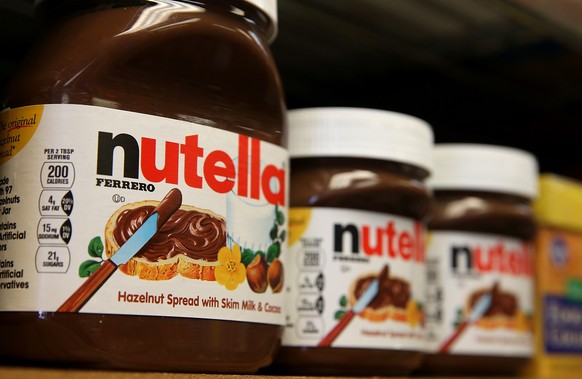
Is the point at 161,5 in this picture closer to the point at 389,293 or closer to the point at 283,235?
the point at 283,235

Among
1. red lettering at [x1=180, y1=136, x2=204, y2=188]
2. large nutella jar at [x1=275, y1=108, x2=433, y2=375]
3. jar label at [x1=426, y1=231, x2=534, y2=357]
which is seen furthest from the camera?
jar label at [x1=426, y1=231, x2=534, y2=357]

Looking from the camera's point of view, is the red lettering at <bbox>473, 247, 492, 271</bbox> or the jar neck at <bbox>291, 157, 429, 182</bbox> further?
the red lettering at <bbox>473, 247, 492, 271</bbox>

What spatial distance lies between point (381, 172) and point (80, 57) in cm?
29

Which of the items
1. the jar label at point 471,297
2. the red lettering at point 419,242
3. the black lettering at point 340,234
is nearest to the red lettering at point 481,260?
the jar label at point 471,297

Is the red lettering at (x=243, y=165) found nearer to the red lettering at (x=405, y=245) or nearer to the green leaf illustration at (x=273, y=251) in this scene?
the green leaf illustration at (x=273, y=251)

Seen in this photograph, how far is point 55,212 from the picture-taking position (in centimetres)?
53

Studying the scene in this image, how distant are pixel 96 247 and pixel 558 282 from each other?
0.61m

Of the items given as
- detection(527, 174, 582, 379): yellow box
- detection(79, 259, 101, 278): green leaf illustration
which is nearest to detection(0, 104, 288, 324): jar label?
detection(79, 259, 101, 278): green leaf illustration

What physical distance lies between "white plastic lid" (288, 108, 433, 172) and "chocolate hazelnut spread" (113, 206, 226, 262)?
0.56 ft

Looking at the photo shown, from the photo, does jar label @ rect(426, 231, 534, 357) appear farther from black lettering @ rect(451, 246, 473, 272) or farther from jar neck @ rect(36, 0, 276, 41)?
jar neck @ rect(36, 0, 276, 41)

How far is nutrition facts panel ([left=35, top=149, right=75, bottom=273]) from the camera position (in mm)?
527

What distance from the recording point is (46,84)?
1.82 feet

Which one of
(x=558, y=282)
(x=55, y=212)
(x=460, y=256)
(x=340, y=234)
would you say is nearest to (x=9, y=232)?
(x=55, y=212)

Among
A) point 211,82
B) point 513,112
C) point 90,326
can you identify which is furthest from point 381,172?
point 513,112
